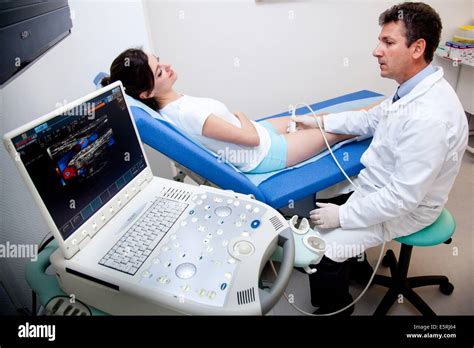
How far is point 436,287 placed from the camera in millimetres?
1707

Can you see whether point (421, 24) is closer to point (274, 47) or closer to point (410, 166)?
point (410, 166)

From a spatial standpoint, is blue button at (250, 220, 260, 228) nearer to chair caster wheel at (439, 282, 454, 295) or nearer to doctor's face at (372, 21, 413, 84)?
doctor's face at (372, 21, 413, 84)

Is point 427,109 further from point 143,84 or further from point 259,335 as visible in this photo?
point 143,84

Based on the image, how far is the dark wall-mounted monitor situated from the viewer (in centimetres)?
72

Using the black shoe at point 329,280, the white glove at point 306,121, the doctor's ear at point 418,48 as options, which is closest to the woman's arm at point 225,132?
the white glove at point 306,121

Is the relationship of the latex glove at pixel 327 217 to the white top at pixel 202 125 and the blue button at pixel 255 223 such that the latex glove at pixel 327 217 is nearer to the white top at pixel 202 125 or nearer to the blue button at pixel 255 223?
the white top at pixel 202 125

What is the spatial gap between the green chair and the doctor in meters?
0.05

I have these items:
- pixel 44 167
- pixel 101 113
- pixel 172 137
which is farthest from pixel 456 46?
pixel 44 167

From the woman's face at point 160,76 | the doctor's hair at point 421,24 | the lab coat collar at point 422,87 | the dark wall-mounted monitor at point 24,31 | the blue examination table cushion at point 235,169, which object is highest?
the dark wall-mounted monitor at point 24,31

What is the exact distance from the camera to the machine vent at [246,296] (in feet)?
2.20

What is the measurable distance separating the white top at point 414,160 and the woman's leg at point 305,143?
0.37m

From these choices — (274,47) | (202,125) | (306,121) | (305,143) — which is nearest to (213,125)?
(202,125)

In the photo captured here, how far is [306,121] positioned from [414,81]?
0.67 m

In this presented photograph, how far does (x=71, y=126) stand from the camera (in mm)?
757
